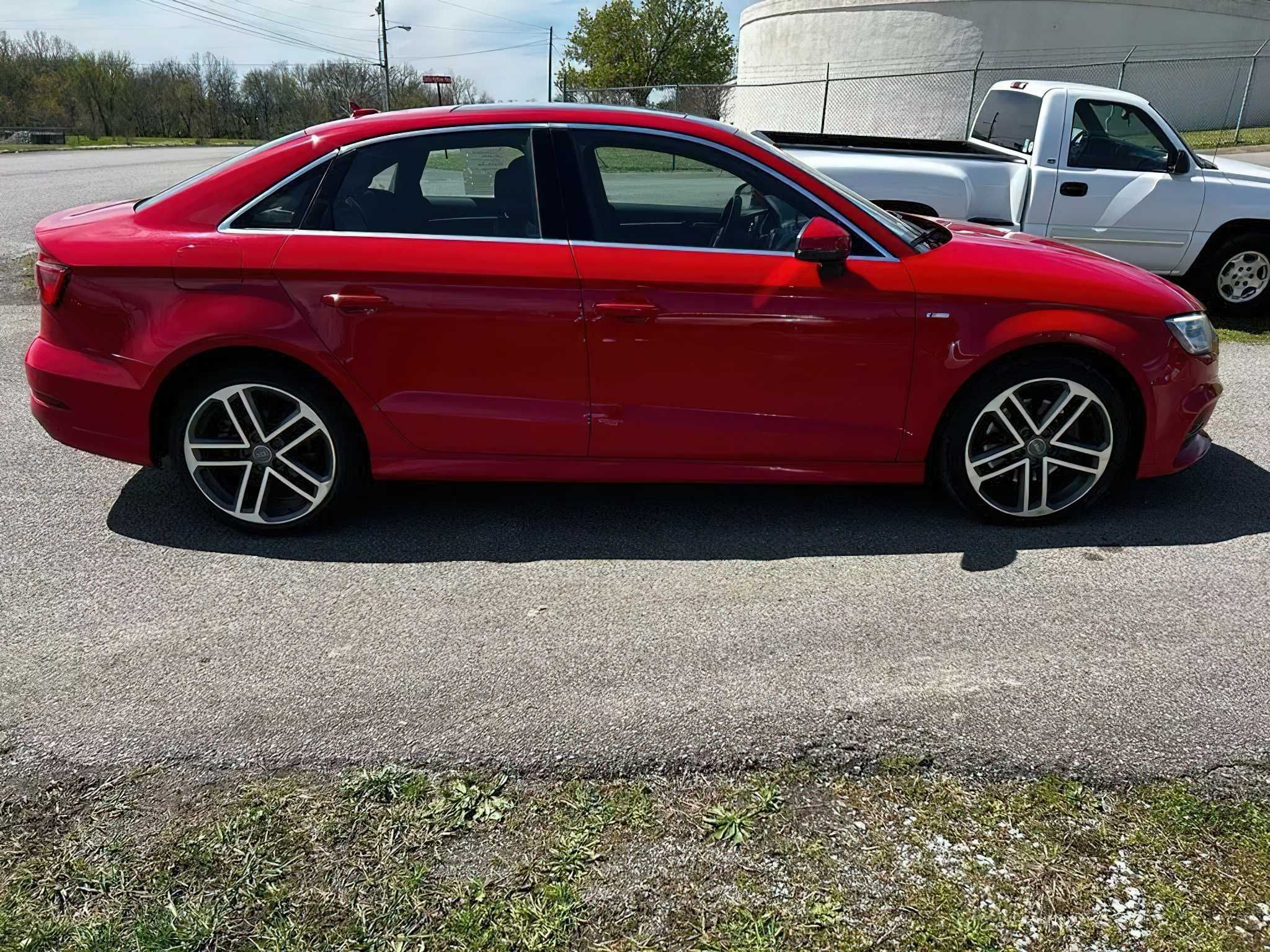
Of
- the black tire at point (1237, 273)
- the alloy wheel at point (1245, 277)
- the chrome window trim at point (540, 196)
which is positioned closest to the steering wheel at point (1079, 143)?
the black tire at point (1237, 273)

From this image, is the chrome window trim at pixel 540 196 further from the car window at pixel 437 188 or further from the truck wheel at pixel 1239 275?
the truck wheel at pixel 1239 275

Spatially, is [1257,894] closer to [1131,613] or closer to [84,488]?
[1131,613]

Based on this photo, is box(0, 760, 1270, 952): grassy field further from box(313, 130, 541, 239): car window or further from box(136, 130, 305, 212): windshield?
box(136, 130, 305, 212): windshield

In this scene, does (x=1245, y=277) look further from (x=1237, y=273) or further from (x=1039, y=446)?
(x=1039, y=446)

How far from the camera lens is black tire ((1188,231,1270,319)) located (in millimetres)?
7988

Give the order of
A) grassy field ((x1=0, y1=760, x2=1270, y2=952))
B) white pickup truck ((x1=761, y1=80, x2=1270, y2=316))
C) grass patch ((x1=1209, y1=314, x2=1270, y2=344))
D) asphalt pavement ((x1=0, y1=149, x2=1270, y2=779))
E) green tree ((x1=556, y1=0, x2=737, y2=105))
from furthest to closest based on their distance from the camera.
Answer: green tree ((x1=556, y1=0, x2=737, y2=105)) → white pickup truck ((x1=761, y1=80, x2=1270, y2=316)) → grass patch ((x1=1209, y1=314, x2=1270, y2=344)) → asphalt pavement ((x1=0, y1=149, x2=1270, y2=779)) → grassy field ((x1=0, y1=760, x2=1270, y2=952))

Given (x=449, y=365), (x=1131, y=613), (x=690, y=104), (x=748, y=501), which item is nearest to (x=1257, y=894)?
(x=1131, y=613)

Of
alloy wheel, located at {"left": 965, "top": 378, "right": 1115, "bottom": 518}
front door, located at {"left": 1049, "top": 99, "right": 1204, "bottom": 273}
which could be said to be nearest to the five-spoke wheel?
alloy wheel, located at {"left": 965, "top": 378, "right": 1115, "bottom": 518}

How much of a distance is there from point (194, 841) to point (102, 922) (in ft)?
0.88

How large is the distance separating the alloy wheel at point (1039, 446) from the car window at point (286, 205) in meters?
2.91

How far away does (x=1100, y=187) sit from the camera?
25.7 feet

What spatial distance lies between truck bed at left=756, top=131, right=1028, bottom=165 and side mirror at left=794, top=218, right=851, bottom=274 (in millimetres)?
4682

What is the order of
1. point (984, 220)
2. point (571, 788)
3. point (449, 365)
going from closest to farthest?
point (571, 788) → point (449, 365) → point (984, 220)

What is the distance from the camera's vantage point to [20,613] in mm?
3453
